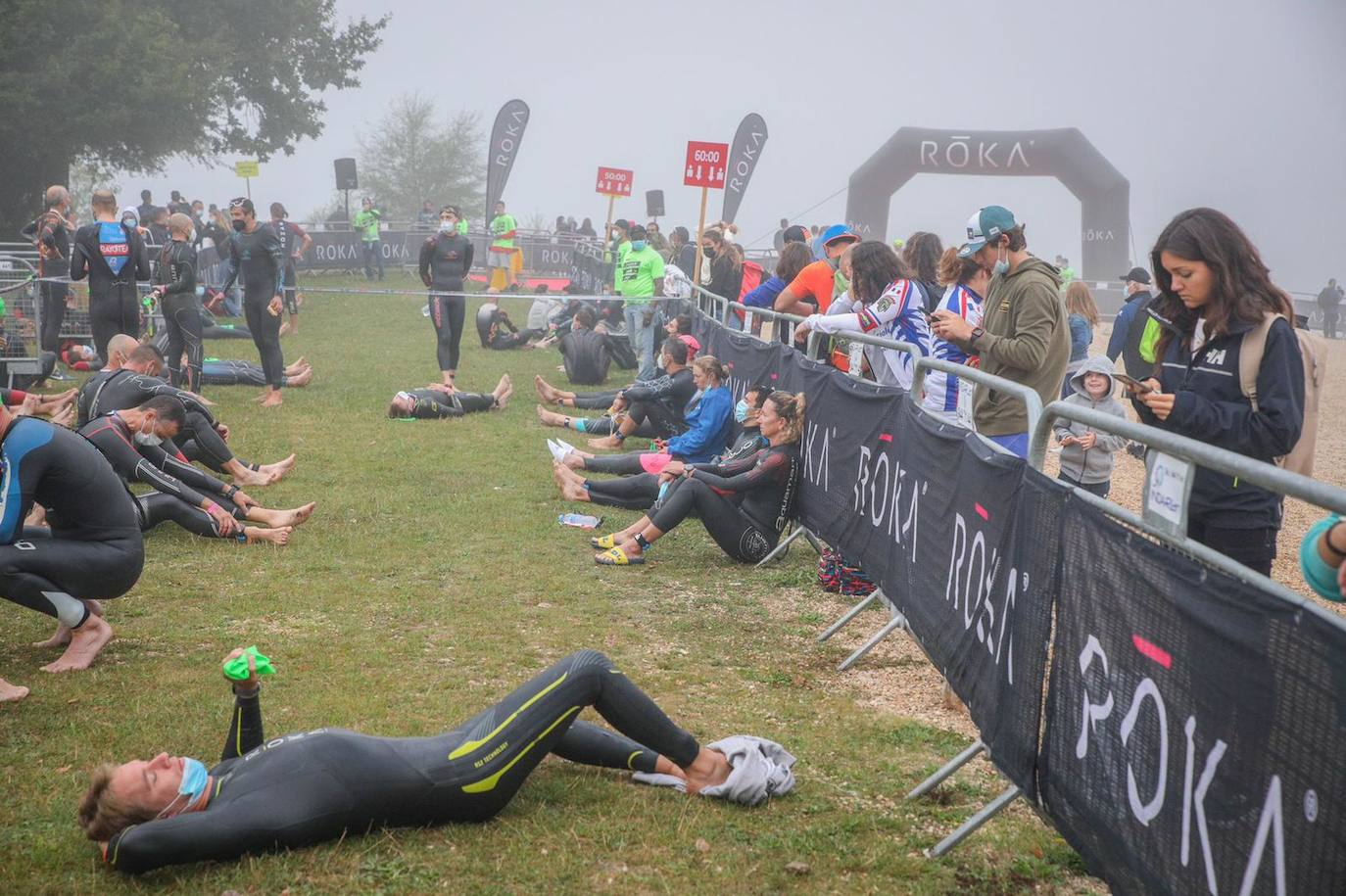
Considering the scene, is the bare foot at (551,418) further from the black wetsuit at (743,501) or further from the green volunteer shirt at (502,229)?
the green volunteer shirt at (502,229)

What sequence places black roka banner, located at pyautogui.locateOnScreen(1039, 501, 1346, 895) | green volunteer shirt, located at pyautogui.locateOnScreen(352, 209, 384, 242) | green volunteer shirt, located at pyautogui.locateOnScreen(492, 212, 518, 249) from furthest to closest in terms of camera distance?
green volunteer shirt, located at pyautogui.locateOnScreen(352, 209, 384, 242)
green volunteer shirt, located at pyautogui.locateOnScreen(492, 212, 518, 249)
black roka banner, located at pyautogui.locateOnScreen(1039, 501, 1346, 895)

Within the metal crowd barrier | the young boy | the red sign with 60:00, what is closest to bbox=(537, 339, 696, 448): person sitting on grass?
the red sign with 60:00

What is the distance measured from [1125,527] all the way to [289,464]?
8024mm

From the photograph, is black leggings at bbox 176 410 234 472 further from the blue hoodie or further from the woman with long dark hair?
the woman with long dark hair

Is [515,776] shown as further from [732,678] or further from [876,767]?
[732,678]

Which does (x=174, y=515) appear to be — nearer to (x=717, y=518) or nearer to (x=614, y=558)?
(x=614, y=558)

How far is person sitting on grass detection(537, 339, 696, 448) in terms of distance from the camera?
38.3 feet

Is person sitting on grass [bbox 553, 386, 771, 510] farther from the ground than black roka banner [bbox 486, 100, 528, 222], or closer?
closer

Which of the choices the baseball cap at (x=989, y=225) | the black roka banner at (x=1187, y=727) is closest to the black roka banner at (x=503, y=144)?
the baseball cap at (x=989, y=225)

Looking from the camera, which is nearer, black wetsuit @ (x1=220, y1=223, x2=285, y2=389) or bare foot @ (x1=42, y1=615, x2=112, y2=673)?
bare foot @ (x1=42, y1=615, x2=112, y2=673)

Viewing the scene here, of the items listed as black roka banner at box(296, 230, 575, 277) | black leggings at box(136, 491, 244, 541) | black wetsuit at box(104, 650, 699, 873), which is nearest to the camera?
black wetsuit at box(104, 650, 699, 873)

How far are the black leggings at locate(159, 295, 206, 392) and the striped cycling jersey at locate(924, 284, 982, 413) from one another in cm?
866

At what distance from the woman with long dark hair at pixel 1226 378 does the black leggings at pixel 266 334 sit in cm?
1099

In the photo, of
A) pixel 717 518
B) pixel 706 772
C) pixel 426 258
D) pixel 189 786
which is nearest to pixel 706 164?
pixel 426 258
